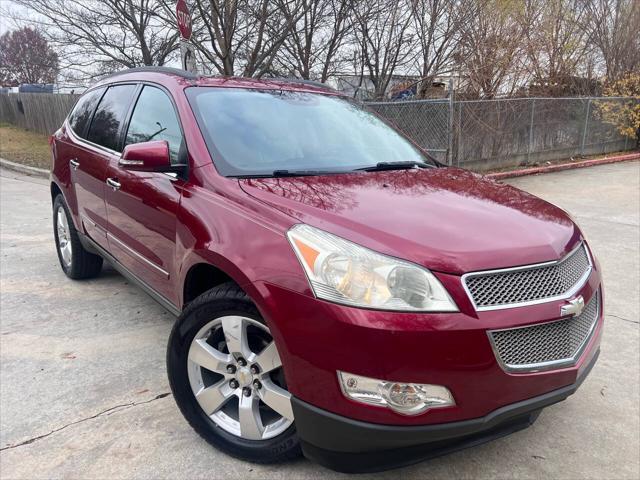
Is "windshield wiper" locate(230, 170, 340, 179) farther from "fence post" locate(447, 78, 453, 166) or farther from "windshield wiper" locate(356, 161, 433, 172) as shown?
"fence post" locate(447, 78, 453, 166)

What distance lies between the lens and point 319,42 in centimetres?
1201

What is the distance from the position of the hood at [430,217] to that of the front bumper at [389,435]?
0.54 m

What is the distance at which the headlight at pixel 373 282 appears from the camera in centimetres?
177

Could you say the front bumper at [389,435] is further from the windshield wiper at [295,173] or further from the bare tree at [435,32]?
the bare tree at [435,32]

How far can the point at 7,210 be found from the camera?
759 centimetres

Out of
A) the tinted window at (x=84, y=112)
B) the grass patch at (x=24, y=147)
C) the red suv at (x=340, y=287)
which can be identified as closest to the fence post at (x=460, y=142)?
the tinted window at (x=84, y=112)

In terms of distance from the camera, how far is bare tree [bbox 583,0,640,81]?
14883 millimetres

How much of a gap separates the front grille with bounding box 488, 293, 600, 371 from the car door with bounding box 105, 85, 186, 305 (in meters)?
1.67

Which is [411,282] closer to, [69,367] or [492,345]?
[492,345]

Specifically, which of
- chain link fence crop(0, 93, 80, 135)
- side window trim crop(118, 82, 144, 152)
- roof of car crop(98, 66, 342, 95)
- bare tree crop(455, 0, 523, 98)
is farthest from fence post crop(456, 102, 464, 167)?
chain link fence crop(0, 93, 80, 135)

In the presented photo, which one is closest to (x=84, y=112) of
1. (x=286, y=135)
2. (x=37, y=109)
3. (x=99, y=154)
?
(x=99, y=154)

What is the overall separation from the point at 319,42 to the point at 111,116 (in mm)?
9179

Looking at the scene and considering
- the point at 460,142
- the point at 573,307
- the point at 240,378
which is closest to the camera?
the point at 573,307

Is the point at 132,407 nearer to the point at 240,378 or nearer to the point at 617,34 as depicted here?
the point at 240,378
